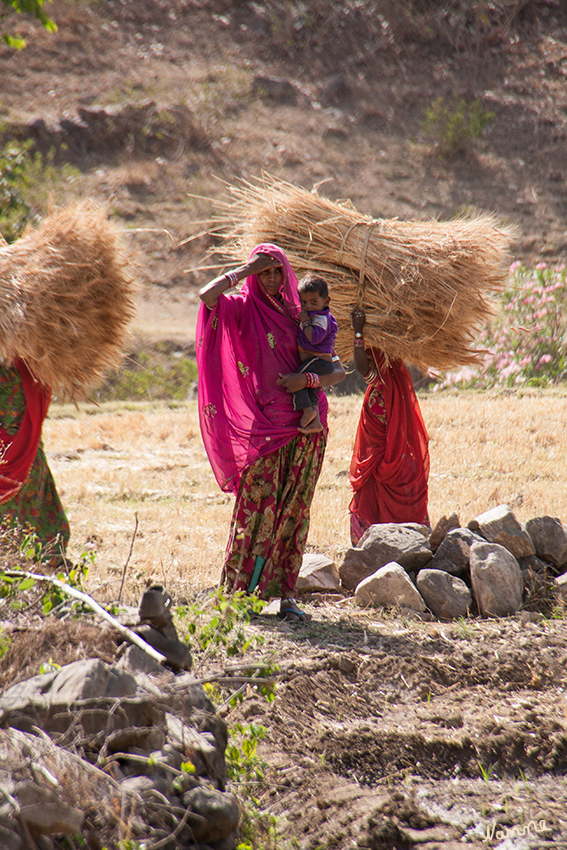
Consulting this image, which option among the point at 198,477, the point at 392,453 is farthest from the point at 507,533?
the point at 198,477

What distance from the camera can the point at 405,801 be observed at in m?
2.35

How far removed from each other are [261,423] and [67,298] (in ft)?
4.03

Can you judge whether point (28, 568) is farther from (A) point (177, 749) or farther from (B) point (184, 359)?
(B) point (184, 359)

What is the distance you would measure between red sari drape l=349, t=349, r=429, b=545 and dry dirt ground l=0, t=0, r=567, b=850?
1.01 m

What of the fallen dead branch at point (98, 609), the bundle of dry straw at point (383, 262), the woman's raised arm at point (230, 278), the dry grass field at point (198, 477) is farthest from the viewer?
the dry grass field at point (198, 477)

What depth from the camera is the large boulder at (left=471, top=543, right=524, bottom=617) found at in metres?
3.80

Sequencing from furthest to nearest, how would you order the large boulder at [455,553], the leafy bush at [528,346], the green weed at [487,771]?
1. the leafy bush at [528,346]
2. the large boulder at [455,553]
3. the green weed at [487,771]

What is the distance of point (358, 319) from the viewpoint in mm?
4609

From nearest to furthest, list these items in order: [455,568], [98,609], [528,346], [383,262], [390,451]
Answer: [98,609], [455,568], [383,262], [390,451], [528,346]

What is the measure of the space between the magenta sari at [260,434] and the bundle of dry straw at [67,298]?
0.65 m

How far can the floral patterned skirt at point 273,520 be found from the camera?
3.82 metres

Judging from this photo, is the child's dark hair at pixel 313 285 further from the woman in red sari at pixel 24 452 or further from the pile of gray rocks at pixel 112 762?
the pile of gray rocks at pixel 112 762

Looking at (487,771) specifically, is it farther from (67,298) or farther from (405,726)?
(67,298)

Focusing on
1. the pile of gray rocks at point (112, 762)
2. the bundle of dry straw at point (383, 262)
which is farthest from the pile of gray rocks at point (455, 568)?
the pile of gray rocks at point (112, 762)
